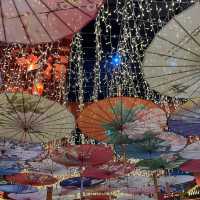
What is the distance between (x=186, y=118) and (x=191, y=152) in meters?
1.10

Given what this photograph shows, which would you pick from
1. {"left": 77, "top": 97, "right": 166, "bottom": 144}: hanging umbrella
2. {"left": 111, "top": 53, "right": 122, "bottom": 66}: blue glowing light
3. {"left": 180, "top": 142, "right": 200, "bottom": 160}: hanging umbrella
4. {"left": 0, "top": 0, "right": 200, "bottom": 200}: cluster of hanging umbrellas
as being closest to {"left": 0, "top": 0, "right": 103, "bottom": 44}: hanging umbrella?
{"left": 0, "top": 0, "right": 200, "bottom": 200}: cluster of hanging umbrellas

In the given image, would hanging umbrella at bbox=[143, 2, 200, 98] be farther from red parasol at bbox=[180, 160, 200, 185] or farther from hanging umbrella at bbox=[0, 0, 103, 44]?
red parasol at bbox=[180, 160, 200, 185]

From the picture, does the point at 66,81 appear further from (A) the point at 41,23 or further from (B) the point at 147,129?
(A) the point at 41,23

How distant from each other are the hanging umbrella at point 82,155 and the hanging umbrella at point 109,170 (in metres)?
0.51

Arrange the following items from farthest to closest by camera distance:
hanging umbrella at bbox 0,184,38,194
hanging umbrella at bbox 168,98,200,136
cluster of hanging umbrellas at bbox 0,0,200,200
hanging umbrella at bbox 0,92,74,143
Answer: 1. hanging umbrella at bbox 0,184,38,194
2. hanging umbrella at bbox 168,98,200,136
3. hanging umbrella at bbox 0,92,74,143
4. cluster of hanging umbrellas at bbox 0,0,200,200

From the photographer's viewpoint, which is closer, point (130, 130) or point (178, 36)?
point (178, 36)

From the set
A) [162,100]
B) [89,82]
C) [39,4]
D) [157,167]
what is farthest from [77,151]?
[89,82]

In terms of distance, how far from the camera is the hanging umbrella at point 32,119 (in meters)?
5.19

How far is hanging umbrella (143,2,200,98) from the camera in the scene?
3.46 meters

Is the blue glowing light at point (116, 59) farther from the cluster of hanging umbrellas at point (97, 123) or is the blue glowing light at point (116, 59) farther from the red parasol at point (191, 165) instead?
the red parasol at point (191, 165)

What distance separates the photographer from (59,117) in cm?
550

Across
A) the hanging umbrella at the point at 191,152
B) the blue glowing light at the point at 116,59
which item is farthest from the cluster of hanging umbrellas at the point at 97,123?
the blue glowing light at the point at 116,59

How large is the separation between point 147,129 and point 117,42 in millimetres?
5023

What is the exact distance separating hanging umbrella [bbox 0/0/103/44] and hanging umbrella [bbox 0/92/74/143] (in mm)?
2012
